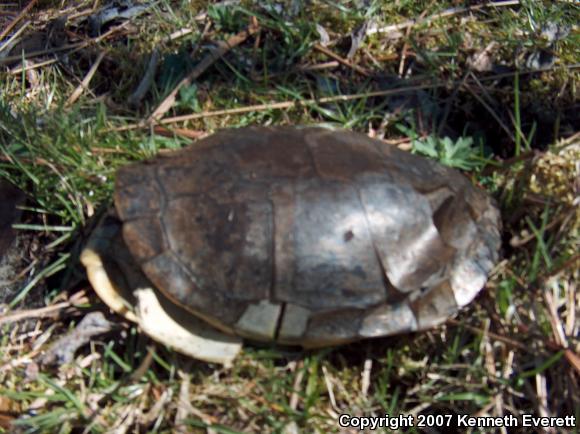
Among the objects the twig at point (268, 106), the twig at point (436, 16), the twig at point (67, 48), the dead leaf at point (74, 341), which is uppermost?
the twig at point (436, 16)

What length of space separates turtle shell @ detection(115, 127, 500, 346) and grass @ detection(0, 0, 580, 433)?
20 cm

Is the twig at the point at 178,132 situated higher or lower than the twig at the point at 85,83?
lower

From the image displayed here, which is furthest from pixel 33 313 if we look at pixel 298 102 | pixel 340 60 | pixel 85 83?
pixel 340 60

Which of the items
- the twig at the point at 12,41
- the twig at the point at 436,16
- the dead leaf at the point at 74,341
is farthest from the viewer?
the twig at the point at 12,41

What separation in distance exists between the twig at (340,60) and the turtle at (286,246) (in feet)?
3.15

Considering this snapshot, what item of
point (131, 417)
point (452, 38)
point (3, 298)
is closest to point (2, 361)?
point (3, 298)

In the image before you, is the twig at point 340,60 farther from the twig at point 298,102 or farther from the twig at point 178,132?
the twig at point 178,132

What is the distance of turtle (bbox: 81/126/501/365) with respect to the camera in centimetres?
201

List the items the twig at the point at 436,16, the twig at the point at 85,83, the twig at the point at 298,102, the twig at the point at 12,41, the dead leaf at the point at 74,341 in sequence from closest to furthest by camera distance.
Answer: the dead leaf at the point at 74,341 → the twig at the point at 298,102 → the twig at the point at 85,83 → the twig at the point at 436,16 → the twig at the point at 12,41

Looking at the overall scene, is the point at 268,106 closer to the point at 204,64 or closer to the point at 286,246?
the point at 204,64

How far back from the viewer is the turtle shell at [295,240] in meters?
2.01

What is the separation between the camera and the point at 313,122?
287cm

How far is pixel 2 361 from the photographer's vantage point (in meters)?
2.33

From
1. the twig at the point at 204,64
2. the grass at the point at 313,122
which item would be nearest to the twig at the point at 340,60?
the grass at the point at 313,122
